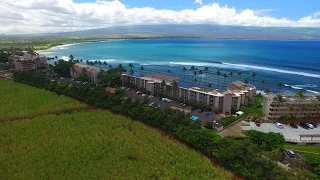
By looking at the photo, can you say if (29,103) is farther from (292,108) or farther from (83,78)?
(292,108)

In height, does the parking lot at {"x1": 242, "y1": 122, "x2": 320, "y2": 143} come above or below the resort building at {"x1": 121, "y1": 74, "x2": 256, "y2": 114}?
below

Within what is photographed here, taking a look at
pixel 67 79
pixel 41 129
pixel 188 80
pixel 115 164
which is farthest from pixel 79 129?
pixel 188 80

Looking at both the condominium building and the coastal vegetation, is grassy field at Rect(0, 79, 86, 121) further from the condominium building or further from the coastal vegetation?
the condominium building

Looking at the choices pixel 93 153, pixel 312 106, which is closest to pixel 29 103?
pixel 93 153

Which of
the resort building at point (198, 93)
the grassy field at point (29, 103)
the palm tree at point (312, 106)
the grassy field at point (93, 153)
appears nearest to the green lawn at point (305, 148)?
the palm tree at point (312, 106)

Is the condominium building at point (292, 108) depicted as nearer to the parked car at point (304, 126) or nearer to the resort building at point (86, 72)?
the parked car at point (304, 126)

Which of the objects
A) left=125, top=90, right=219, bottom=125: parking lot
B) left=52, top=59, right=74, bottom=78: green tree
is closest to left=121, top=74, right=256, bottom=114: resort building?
left=125, top=90, right=219, bottom=125: parking lot

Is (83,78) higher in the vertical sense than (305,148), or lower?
higher
